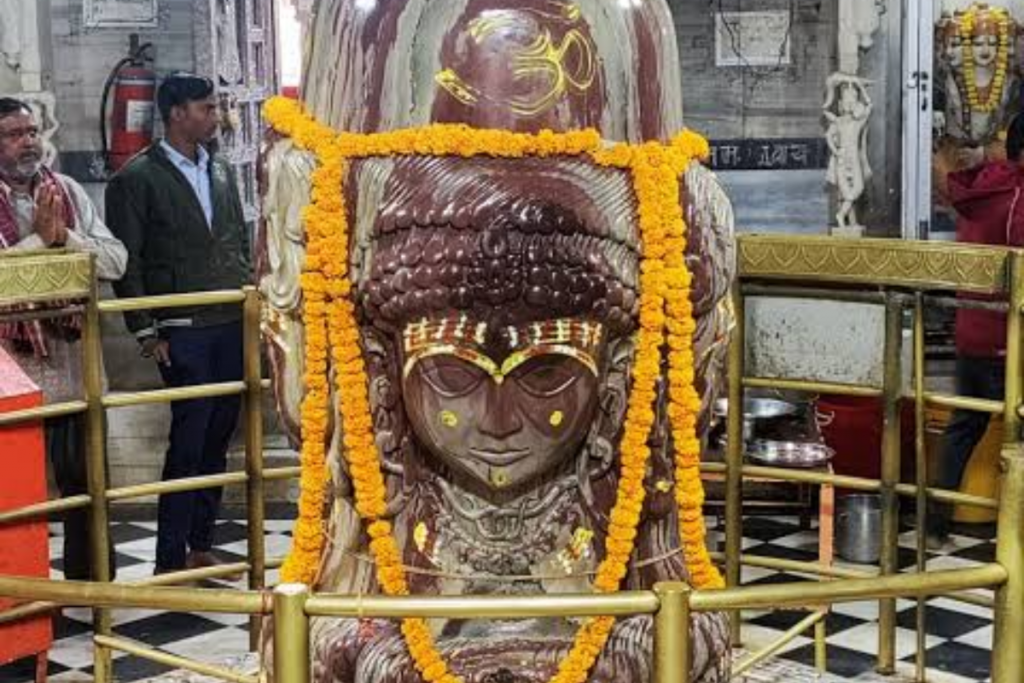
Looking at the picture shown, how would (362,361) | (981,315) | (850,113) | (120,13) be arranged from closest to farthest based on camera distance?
(362,361)
(981,315)
(120,13)
(850,113)

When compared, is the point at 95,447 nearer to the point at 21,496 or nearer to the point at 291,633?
the point at 21,496

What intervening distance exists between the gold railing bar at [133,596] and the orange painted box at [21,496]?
86.1 inches

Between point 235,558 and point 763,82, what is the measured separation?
144 inches

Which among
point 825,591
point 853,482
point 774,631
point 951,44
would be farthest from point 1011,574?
point 951,44

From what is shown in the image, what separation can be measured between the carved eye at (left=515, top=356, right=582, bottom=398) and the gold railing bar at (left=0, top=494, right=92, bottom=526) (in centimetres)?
160

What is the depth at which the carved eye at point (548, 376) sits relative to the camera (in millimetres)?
2826

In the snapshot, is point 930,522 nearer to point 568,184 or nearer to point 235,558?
point 235,558

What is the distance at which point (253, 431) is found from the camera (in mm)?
4320

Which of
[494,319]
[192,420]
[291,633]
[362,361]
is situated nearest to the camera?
[291,633]

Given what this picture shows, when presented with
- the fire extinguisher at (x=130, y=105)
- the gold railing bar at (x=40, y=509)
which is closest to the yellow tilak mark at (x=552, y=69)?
the gold railing bar at (x=40, y=509)

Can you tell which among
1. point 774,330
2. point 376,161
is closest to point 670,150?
point 376,161

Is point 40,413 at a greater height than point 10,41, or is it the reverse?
point 10,41

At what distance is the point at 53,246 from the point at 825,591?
3.57 meters

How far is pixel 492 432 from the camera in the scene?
112 inches
